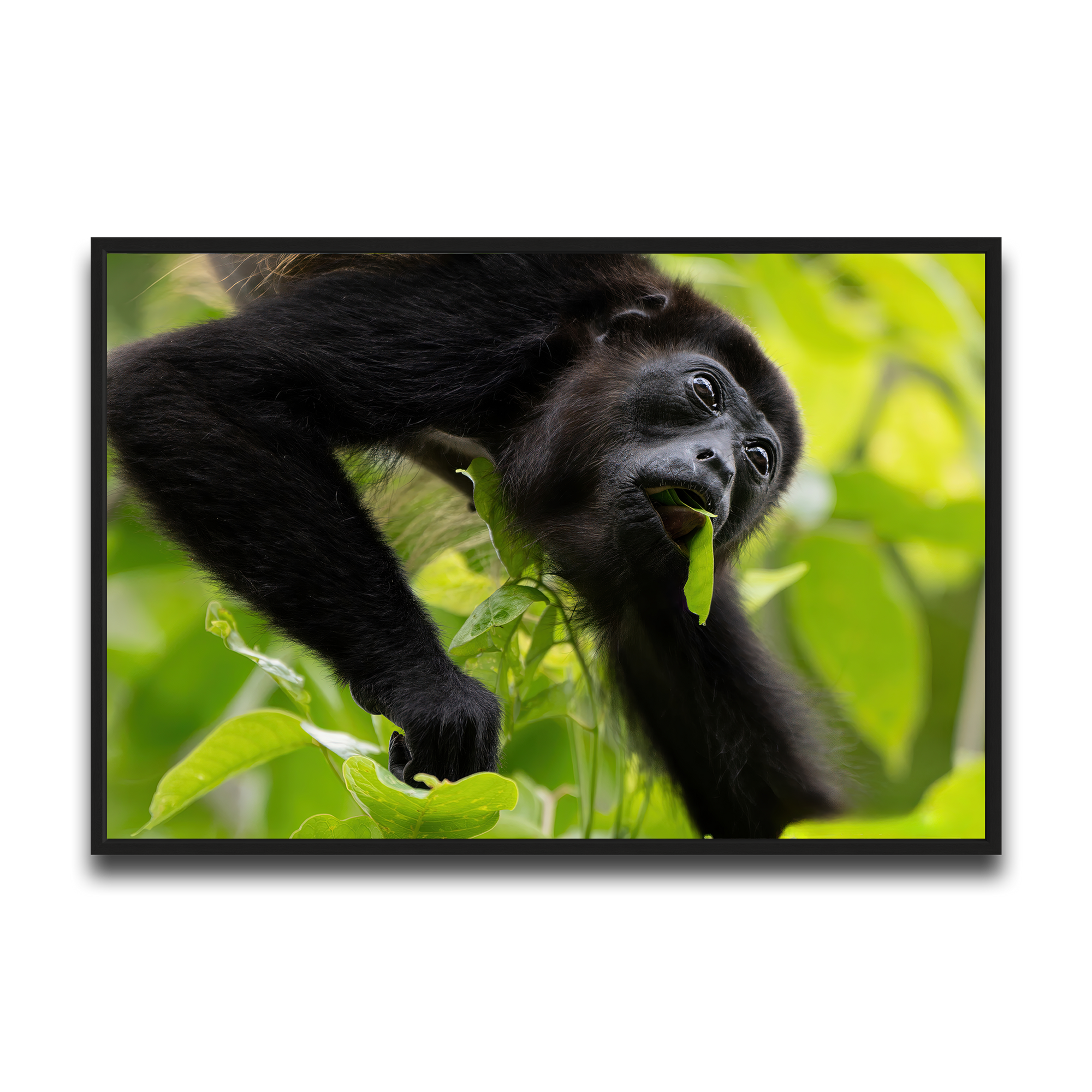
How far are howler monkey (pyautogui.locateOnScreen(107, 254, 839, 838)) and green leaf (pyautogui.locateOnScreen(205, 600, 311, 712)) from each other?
8 centimetres

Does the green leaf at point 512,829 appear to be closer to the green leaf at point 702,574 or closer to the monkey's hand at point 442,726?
the monkey's hand at point 442,726

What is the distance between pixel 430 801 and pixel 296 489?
1.77 ft

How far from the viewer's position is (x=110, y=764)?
2213 mm

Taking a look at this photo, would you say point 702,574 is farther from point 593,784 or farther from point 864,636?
point 864,636

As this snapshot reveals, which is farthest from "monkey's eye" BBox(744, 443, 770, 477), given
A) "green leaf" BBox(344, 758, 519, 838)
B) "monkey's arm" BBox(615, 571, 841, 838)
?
"green leaf" BBox(344, 758, 519, 838)

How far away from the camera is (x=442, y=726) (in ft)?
5.32

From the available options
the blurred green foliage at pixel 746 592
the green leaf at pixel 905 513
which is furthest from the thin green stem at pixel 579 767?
the green leaf at pixel 905 513

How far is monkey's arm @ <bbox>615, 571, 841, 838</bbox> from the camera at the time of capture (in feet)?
7.23

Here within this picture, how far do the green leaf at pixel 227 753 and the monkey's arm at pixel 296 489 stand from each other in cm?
13

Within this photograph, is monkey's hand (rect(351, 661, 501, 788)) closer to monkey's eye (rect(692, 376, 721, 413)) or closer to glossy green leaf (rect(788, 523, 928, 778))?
monkey's eye (rect(692, 376, 721, 413))

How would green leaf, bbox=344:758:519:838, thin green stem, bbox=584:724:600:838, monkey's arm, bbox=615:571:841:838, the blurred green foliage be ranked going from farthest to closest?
1. monkey's arm, bbox=615:571:841:838
2. the blurred green foliage
3. thin green stem, bbox=584:724:600:838
4. green leaf, bbox=344:758:519:838

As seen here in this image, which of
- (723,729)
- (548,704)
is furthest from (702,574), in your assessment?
(723,729)

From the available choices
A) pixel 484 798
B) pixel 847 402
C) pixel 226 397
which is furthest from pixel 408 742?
pixel 847 402

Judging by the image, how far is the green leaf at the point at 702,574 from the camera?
1574mm
